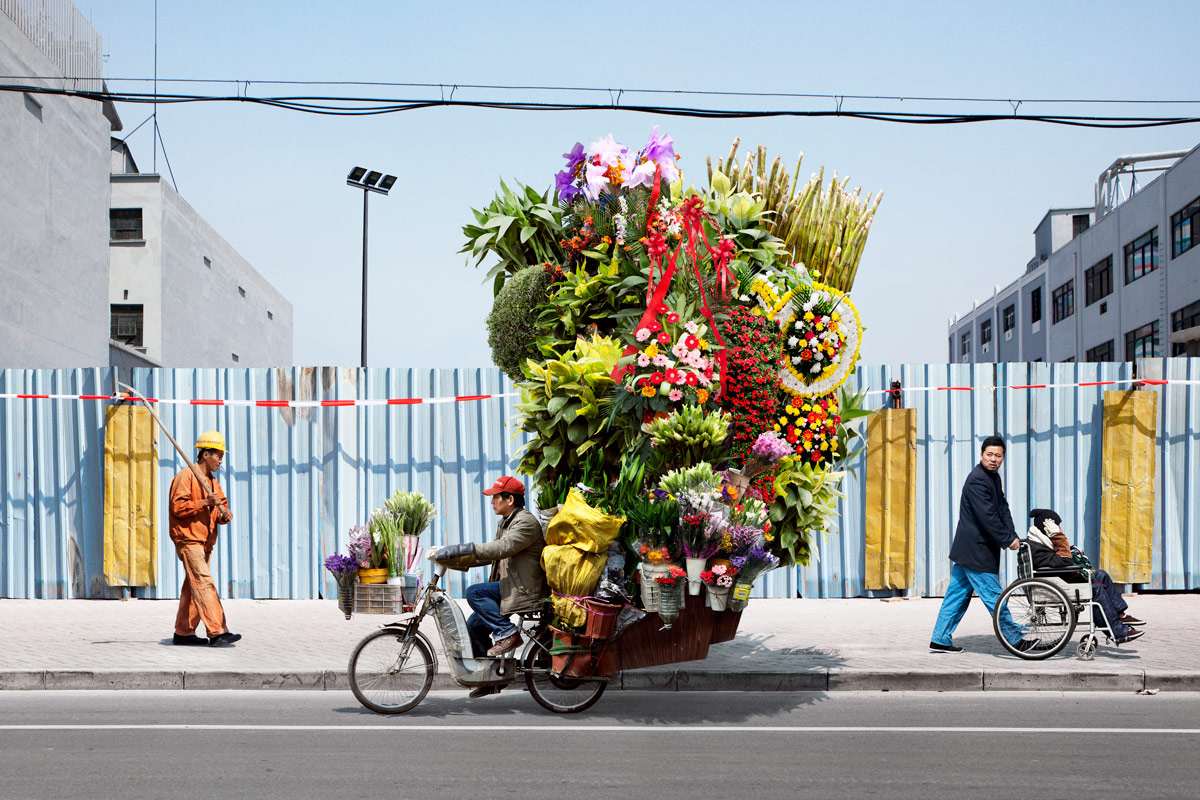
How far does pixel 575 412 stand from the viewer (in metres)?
6.94

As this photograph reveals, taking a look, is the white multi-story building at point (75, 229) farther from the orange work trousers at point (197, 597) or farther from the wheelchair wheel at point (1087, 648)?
the wheelchair wheel at point (1087, 648)

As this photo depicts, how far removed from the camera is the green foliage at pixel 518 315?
7590mm

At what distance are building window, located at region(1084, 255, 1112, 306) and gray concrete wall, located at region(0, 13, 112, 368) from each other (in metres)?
36.8

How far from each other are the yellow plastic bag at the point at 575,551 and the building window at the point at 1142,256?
1448 inches

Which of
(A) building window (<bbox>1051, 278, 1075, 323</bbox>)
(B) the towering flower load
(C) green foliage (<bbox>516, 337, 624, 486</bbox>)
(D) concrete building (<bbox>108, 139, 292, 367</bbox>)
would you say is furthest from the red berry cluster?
(A) building window (<bbox>1051, 278, 1075, 323</bbox>)

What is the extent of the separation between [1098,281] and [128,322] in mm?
38290

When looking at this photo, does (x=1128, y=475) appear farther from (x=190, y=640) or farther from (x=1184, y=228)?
(x=1184, y=228)

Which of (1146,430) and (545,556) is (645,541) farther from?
(1146,430)

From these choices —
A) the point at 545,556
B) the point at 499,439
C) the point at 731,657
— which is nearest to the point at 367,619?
the point at 499,439

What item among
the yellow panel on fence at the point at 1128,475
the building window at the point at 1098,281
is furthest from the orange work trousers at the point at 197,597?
the building window at the point at 1098,281

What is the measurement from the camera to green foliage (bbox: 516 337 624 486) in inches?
273

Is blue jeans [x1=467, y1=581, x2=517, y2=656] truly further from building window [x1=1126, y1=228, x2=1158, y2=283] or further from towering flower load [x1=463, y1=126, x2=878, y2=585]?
building window [x1=1126, y1=228, x2=1158, y2=283]

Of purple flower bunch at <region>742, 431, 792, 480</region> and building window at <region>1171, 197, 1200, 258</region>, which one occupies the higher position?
building window at <region>1171, 197, 1200, 258</region>

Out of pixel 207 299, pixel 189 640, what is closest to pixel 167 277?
pixel 207 299
